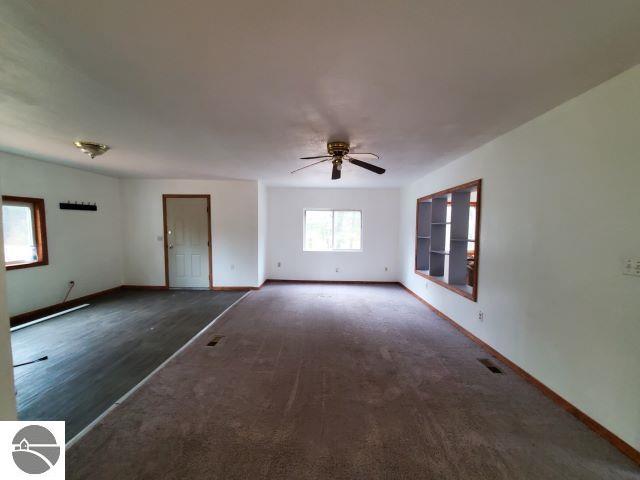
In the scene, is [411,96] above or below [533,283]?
above

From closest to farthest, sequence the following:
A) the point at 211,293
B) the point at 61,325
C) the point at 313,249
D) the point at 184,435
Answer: the point at 184,435 → the point at 61,325 → the point at 211,293 → the point at 313,249

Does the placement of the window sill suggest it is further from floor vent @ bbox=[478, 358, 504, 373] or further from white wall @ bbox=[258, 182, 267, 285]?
floor vent @ bbox=[478, 358, 504, 373]

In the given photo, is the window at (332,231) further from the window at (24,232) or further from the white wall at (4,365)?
the white wall at (4,365)

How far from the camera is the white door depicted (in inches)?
212

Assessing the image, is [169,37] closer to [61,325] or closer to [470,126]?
[470,126]

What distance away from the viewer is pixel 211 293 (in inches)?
205

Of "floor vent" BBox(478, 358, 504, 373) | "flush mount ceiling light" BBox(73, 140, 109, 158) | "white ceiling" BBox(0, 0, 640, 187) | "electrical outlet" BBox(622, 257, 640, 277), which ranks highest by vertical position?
"white ceiling" BBox(0, 0, 640, 187)

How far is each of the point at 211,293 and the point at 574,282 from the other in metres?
5.38

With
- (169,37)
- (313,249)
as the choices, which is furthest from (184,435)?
(313,249)

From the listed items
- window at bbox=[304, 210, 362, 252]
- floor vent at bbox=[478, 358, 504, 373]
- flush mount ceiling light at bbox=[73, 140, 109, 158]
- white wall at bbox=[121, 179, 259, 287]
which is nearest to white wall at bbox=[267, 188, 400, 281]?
window at bbox=[304, 210, 362, 252]

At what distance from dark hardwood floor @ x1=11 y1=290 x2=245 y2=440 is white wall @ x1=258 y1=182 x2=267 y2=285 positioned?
4.12 ft

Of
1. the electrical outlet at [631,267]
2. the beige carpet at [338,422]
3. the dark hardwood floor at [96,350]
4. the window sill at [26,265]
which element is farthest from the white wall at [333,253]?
the electrical outlet at [631,267]

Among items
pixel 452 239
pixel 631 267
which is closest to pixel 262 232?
pixel 452 239

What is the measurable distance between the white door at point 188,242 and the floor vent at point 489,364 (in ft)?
16.5
